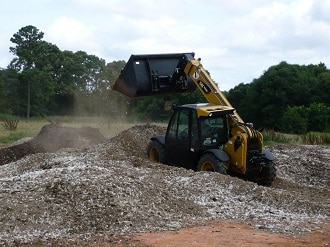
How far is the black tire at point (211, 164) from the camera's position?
13.3 m

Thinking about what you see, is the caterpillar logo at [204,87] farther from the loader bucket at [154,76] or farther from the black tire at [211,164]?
the black tire at [211,164]

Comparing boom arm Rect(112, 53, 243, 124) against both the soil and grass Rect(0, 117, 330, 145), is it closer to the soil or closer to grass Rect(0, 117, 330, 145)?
the soil

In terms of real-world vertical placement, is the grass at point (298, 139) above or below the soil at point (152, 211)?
above

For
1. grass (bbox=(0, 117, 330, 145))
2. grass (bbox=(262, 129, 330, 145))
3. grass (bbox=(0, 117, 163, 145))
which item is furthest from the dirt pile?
grass (bbox=(262, 129, 330, 145))

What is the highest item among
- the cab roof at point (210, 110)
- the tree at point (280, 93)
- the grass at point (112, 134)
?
the tree at point (280, 93)

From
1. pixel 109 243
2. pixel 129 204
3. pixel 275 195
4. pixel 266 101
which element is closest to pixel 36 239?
pixel 109 243

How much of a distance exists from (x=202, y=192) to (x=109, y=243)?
10.4 feet

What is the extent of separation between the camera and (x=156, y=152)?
53.9 ft

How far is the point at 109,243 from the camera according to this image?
335 inches

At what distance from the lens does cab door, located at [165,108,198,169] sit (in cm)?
1441

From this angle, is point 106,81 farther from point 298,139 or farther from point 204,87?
point 204,87

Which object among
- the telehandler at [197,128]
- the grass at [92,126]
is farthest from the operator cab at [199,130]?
the grass at [92,126]

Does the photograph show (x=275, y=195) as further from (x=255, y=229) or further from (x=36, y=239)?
(x=36, y=239)

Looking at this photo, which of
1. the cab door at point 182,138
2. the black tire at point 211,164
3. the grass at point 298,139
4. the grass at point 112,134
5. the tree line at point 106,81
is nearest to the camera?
the black tire at point 211,164
